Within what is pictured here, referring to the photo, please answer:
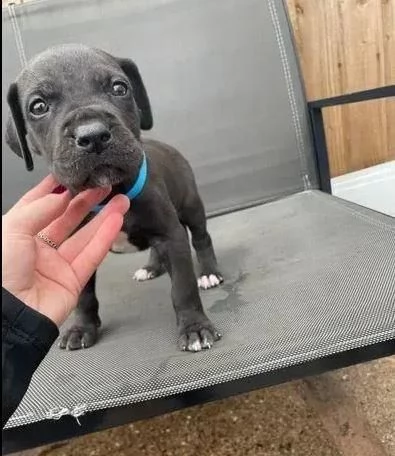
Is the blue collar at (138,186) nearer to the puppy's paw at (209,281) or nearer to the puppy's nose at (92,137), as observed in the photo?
the puppy's nose at (92,137)

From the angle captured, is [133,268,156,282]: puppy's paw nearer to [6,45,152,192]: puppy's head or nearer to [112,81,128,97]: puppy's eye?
[6,45,152,192]: puppy's head

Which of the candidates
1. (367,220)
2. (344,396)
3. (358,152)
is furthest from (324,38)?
(344,396)

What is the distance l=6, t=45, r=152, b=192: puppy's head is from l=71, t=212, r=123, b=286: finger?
0.48ft

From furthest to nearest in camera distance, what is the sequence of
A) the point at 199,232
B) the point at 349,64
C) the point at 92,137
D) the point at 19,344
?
the point at 349,64
the point at 199,232
the point at 92,137
the point at 19,344

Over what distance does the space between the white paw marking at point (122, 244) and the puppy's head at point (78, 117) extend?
0.21 meters

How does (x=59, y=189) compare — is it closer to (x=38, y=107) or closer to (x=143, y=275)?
(x=38, y=107)

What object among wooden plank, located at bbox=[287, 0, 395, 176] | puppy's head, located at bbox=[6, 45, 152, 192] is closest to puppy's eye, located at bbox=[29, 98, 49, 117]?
puppy's head, located at bbox=[6, 45, 152, 192]

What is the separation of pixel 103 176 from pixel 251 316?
0.38 meters

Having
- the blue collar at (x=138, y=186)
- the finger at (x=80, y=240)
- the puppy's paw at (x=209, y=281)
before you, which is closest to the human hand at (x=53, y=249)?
the finger at (x=80, y=240)

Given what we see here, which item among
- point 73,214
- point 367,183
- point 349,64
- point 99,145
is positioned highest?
point 99,145

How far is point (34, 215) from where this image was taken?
81 cm

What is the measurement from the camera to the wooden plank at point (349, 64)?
89.1 inches

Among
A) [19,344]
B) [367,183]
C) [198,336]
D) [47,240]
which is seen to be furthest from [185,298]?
[367,183]

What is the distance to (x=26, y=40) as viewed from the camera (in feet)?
6.35
